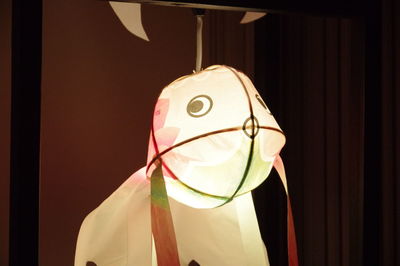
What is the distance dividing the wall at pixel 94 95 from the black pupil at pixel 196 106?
1.10 meters

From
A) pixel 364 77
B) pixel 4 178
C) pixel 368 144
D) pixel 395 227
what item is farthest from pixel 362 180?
pixel 4 178

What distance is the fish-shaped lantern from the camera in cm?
67

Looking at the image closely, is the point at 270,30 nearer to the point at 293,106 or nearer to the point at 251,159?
the point at 293,106

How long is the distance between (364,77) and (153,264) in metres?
0.51

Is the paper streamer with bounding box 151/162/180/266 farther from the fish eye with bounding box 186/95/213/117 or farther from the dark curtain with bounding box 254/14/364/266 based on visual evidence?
the dark curtain with bounding box 254/14/364/266

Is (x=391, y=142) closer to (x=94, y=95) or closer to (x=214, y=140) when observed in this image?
(x=214, y=140)

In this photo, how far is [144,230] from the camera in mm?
806

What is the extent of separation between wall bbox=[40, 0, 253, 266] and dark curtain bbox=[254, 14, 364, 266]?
0.26 metres

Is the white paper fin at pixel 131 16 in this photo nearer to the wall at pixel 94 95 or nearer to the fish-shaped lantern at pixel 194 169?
the fish-shaped lantern at pixel 194 169

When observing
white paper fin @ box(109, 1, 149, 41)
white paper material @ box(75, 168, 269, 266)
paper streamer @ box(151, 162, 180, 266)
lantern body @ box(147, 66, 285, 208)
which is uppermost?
white paper fin @ box(109, 1, 149, 41)

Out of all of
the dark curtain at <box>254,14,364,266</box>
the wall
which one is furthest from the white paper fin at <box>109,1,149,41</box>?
the wall

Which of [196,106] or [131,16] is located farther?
[131,16]

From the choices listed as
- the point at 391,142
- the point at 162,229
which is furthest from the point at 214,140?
the point at 391,142

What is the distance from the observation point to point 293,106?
4.84 ft
